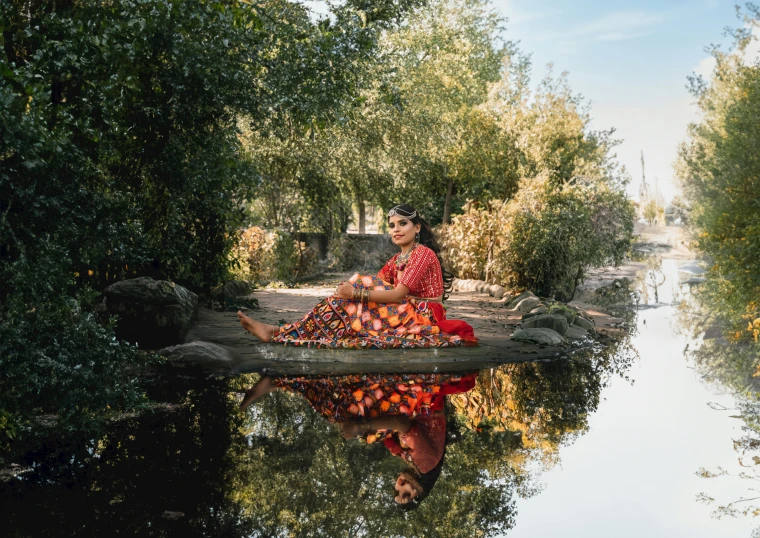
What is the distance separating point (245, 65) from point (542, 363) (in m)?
5.52

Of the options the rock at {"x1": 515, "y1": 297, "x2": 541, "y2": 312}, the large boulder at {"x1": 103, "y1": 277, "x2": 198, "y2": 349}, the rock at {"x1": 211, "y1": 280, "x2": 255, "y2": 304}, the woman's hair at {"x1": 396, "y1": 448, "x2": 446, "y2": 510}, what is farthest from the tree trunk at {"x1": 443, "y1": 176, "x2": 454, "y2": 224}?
the woman's hair at {"x1": 396, "y1": 448, "x2": 446, "y2": 510}

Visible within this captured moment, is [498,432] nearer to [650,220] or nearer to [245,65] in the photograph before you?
[245,65]

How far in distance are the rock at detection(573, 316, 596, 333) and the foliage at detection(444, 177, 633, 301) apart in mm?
3210

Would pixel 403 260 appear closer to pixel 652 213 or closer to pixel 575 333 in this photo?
pixel 575 333

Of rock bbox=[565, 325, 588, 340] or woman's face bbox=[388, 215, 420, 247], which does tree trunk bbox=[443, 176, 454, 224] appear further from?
woman's face bbox=[388, 215, 420, 247]

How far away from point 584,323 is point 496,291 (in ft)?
15.5

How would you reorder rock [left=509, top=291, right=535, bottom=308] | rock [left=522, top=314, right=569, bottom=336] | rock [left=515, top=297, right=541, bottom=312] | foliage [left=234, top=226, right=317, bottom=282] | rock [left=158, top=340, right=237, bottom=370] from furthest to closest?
foliage [left=234, top=226, right=317, bottom=282]
rock [left=509, top=291, right=535, bottom=308]
rock [left=515, top=297, right=541, bottom=312]
rock [left=522, top=314, right=569, bottom=336]
rock [left=158, top=340, right=237, bottom=370]

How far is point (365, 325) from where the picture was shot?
29.2 ft

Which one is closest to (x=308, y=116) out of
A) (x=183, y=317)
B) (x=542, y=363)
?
(x=183, y=317)

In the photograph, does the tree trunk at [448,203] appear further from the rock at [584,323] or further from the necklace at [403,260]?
the necklace at [403,260]

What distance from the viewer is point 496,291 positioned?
17.0 metres

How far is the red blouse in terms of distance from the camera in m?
8.67

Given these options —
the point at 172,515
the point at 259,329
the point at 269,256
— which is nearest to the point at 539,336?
the point at 259,329

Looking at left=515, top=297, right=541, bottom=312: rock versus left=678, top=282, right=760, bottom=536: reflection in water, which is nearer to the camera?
left=678, top=282, right=760, bottom=536: reflection in water
